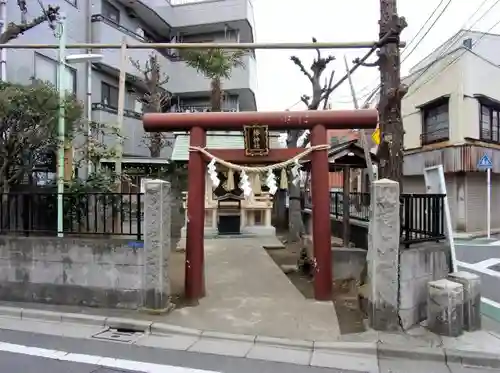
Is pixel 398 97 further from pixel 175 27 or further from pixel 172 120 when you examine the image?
pixel 175 27

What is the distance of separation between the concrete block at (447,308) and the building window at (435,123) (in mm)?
15702

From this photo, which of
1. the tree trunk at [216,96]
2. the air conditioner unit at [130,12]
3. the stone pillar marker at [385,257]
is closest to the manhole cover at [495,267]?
the stone pillar marker at [385,257]

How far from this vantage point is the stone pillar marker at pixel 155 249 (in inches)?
269

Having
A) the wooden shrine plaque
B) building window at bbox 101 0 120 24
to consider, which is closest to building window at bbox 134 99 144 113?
building window at bbox 101 0 120 24

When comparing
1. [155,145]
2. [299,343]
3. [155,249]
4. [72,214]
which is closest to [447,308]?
[299,343]

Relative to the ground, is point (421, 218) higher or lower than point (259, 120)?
lower

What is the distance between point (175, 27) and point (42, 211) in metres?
18.2

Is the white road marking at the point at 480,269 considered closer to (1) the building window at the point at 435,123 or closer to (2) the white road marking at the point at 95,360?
(2) the white road marking at the point at 95,360

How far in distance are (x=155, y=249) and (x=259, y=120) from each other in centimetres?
297

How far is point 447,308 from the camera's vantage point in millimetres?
5938

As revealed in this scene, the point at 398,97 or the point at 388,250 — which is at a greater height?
the point at 398,97

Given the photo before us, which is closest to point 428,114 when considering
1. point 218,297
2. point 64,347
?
point 218,297

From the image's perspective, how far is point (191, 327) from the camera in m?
6.30

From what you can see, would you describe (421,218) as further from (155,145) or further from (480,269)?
(155,145)
